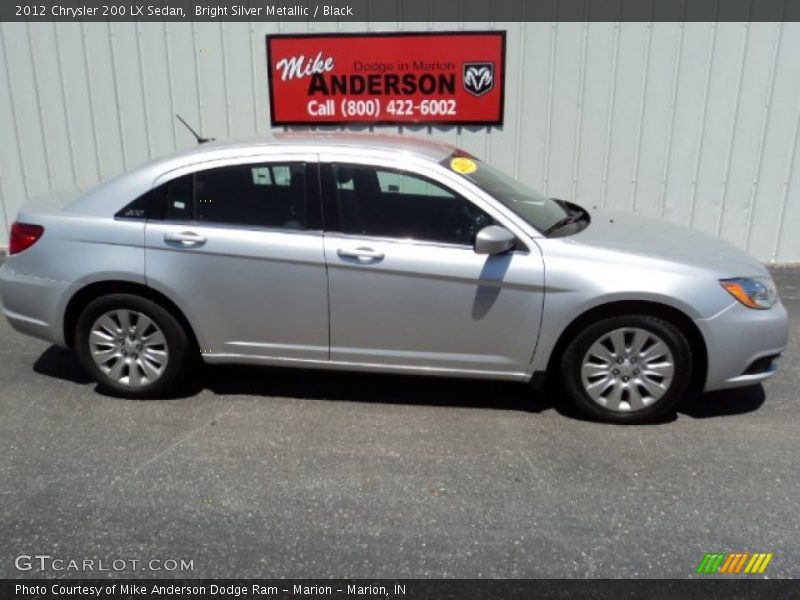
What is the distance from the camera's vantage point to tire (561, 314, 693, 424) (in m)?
3.76

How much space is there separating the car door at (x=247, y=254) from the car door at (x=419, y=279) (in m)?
0.13

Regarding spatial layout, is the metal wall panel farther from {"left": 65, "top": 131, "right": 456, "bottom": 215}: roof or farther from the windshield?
{"left": 65, "top": 131, "right": 456, "bottom": 215}: roof

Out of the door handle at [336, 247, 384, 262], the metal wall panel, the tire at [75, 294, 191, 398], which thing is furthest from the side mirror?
the metal wall panel

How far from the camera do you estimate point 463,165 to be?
4.22 m

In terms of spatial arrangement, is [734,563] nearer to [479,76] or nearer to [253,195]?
[253,195]

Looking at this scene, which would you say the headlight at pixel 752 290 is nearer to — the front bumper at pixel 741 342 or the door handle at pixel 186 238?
the front bumper at pixel 741 342

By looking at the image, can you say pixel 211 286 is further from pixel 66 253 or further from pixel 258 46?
pixel 258 46

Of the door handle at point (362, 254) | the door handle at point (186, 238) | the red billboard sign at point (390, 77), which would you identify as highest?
the red billboard sign at point (390, 77)

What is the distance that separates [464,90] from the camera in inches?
270

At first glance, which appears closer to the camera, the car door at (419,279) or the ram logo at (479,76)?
the car door at (419,279)
